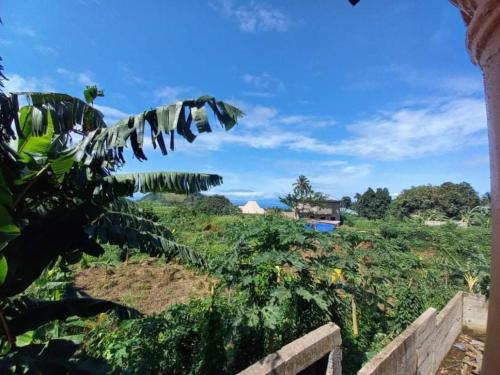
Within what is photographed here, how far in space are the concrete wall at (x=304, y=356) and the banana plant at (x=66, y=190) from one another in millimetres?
1366

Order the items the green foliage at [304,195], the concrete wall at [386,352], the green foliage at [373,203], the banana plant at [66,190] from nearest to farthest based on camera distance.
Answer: the banana plant at [66,190] → the concrete wall at [386,352] → the green foliage at [304,195] → the green foliage at [373,203]

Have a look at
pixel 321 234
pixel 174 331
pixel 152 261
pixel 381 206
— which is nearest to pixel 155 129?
pixel 174 331

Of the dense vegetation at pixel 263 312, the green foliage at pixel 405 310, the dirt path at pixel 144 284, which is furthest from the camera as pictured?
the dirt path at pixel 144 284

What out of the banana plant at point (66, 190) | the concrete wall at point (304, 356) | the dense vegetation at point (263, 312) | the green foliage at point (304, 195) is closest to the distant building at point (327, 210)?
the green foliage at point (304, 195)

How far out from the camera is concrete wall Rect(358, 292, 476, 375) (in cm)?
310

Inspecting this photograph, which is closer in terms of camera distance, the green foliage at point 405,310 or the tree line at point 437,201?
the green foliage at point 405,310

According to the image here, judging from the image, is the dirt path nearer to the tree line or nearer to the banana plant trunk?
the banana plant trunk

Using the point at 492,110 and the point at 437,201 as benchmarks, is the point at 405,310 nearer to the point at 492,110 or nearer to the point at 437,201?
the point at 492,110

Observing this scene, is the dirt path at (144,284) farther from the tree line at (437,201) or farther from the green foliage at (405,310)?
the tree line at (437,201)

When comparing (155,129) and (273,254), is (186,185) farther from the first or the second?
(273,254)

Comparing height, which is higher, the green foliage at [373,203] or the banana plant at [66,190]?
the green foliage at [373,203]

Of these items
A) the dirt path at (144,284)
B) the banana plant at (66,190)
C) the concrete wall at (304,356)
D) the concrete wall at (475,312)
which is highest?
the banana plant at (66,190)

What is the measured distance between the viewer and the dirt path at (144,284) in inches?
312

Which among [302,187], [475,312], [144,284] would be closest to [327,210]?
[302,187]
